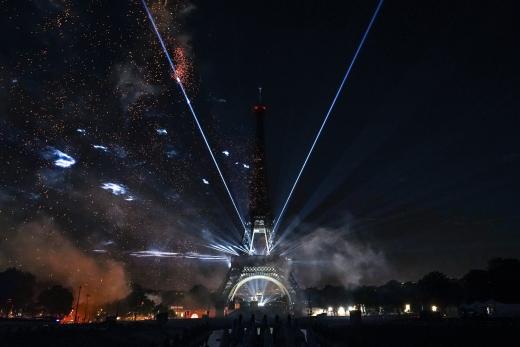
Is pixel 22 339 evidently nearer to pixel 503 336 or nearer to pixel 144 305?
pixel 503 336

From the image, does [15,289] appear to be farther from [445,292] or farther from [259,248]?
[445,292]

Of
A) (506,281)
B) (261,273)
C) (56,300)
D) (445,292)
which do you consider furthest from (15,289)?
(506,281)

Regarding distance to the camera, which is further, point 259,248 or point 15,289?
point 259,248

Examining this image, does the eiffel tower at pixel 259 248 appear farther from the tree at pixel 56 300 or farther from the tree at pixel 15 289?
the tree at pixel 15 289

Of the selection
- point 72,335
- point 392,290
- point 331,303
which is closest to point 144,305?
point 331,303

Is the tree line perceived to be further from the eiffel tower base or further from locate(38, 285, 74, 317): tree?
locate(38, 285, 74, 317): tree

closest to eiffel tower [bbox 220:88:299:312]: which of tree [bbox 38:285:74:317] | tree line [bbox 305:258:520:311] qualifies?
tree line [bbox 305:258:520:311]

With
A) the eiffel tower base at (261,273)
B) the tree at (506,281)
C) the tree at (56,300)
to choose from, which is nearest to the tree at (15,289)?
the tree at (56,300)
